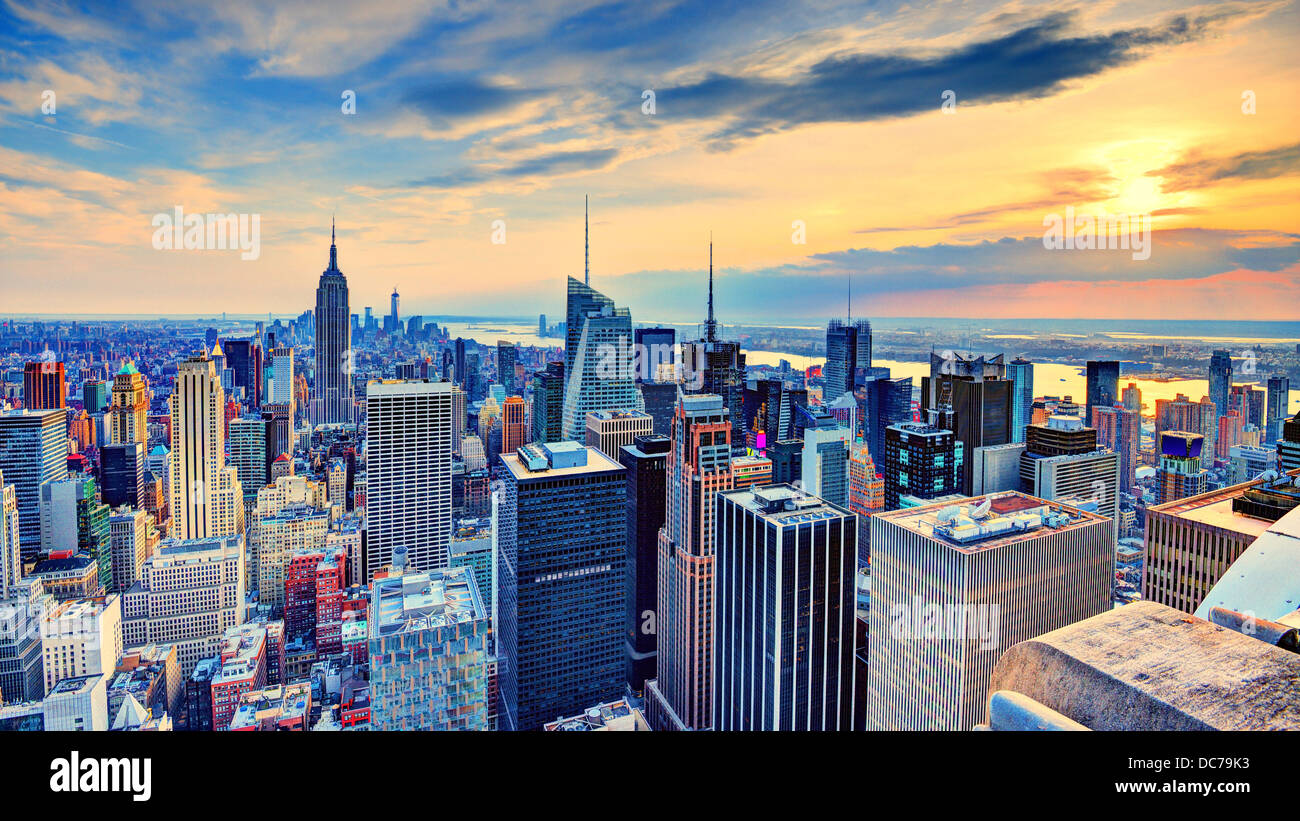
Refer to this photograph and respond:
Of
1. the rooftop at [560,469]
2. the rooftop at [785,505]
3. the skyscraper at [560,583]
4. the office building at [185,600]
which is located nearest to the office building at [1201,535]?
the rooftop at [785,505]

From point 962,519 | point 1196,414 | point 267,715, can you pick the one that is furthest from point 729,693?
point 1196,414

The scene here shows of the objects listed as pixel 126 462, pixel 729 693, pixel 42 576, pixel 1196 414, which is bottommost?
pixel 729 693

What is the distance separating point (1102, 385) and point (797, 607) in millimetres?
10007

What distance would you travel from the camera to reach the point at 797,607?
13.3 meters

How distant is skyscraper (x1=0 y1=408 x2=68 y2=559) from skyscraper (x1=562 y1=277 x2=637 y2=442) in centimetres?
1382

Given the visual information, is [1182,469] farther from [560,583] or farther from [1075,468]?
[560,583]

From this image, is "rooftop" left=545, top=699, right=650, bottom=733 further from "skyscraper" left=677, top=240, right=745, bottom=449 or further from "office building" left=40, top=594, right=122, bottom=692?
"skyscraper" left=677, top=240, right=745, bottom=449

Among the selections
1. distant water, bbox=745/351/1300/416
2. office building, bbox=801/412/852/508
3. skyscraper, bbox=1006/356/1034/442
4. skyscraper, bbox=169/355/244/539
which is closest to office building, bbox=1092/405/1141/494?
distant water, bbox=745/351/1300/416

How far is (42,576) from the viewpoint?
14.3 meters

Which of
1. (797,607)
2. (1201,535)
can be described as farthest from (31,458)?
(1201,535)

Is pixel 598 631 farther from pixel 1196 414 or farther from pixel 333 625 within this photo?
pixel 1196 414

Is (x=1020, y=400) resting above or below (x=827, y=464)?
above

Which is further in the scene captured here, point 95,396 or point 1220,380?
point 95,396
